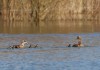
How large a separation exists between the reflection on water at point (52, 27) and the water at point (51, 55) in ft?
21.6

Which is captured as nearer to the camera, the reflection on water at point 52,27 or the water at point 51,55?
the water at point 51,55

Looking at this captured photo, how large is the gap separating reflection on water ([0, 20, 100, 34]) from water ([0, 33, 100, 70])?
6.57 m

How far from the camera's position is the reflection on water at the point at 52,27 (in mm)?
48938

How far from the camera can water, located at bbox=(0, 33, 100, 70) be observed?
1016 inches

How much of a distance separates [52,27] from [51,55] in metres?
22.3

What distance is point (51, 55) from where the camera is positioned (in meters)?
30.4

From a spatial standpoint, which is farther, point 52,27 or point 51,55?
point 52,27

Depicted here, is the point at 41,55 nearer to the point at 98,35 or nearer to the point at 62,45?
the point at 62,45

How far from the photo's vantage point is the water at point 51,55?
84.7 ft

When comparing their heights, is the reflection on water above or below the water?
above

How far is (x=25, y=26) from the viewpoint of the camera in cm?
5400

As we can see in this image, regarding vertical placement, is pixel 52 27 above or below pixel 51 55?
above

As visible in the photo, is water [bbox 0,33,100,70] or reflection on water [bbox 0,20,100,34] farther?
reflection on water [bbox 0,20,100,34]

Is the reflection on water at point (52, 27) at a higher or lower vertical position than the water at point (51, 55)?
higher
